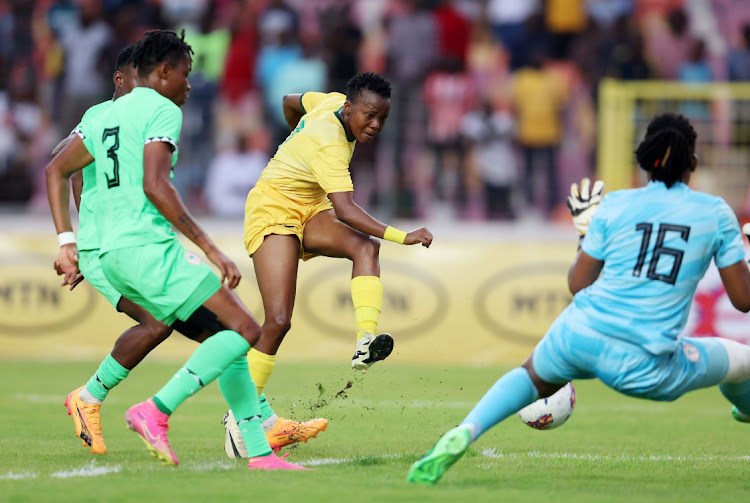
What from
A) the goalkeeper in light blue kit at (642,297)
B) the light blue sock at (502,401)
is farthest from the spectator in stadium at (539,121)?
the light blue sock at (502,401)

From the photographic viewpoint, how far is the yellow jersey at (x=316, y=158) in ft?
24.2

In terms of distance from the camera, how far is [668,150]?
5770 mm

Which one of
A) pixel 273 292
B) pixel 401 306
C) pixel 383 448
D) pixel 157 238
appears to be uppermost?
pixel 157 238

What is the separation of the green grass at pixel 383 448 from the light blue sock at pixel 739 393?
1.39 ft

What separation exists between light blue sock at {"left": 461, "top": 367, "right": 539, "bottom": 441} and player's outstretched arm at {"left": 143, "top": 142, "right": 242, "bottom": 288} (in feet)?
4.49

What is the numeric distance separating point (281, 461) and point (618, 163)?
325 inches

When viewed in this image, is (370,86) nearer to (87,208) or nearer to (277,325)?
(277,325)

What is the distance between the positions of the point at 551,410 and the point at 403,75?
8702 millimetres

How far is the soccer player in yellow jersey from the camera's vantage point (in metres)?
7.27

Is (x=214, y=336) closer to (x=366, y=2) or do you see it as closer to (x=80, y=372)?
(x=80, y=372)

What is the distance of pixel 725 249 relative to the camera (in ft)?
18.8

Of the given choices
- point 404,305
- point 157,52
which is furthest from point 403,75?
point 157,52

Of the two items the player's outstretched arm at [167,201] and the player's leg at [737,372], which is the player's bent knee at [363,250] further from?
the player's leg at [737,372]

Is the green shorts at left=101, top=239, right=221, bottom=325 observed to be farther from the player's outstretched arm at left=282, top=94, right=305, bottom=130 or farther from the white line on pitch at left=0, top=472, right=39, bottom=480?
the player's outstretched arm at left=282, top=94, right=305, bottom=130
